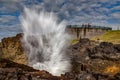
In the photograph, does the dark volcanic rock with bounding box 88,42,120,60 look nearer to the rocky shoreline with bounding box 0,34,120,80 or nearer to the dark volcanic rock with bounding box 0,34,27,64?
the rocky shoreline with bounding box 0,34,120,80

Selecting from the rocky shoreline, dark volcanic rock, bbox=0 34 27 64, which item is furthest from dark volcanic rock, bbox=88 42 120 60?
dark volcanic rock, bbox=0 34 27 64

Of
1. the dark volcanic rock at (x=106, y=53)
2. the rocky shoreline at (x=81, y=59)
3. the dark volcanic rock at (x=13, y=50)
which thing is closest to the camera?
the rocky shoreline at (x=81, y=59)

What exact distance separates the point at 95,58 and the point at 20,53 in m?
7.38

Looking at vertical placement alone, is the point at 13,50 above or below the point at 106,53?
above

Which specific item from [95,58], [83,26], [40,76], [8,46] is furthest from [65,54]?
[83,26]

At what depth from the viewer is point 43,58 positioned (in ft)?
86.9

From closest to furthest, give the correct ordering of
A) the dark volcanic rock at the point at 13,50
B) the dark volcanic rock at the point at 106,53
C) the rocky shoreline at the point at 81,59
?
the rocky shoreline at the point at 81,59
the dark volcanic rock at the point at 106,53
the dark volcanic rock at the point at 13,50

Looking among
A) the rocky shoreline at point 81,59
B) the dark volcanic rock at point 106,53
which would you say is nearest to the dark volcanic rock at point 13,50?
the rocky shoreline at point 81,59

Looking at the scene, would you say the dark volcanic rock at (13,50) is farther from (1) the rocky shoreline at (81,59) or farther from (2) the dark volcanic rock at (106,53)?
(2) the dark volcanic rock at (106,53)

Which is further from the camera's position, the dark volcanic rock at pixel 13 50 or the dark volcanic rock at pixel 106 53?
the dark volcanic rock at pixel 13 50

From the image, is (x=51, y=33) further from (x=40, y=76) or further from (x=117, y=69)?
(x=40, y=76)

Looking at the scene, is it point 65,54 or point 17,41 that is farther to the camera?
point 65,54

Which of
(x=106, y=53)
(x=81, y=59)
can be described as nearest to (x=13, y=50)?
(x=81, y=59)

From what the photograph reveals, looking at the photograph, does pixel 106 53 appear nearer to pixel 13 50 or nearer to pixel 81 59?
pixel 81 59
